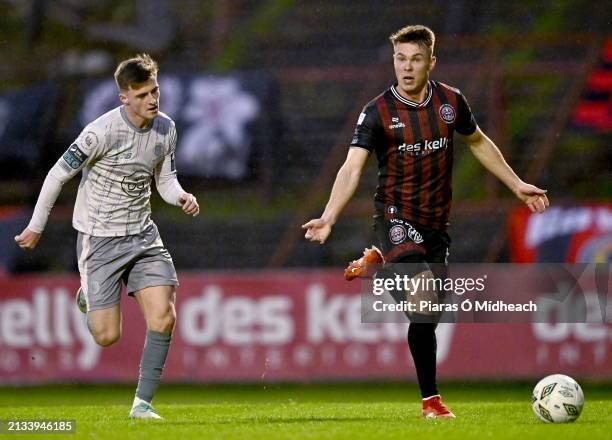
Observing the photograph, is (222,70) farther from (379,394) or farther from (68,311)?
(379,394)

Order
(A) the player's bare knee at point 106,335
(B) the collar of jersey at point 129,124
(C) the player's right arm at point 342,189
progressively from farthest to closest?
(A) the player's bare knee at point 106,335
(B) the collar of jersey at point 129,124
(C) the player's right arm at point 342,189

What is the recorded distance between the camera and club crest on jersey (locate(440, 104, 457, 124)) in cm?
602

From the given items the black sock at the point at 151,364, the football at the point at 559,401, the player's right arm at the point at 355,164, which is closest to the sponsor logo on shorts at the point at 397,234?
the player's right arm at the point at 355,164

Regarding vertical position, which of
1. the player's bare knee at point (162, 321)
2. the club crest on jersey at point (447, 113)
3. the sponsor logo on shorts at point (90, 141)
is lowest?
the player's bare knee at point (162, 321)

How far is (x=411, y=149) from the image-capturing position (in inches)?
235

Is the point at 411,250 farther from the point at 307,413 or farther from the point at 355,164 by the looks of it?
the point at 307,413

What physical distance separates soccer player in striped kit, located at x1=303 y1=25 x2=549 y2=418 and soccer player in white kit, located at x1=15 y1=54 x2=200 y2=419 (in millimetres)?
868

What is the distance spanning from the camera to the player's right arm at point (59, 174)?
5961 millimetres

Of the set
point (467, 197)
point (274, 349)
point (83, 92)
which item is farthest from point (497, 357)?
point (83, 92)

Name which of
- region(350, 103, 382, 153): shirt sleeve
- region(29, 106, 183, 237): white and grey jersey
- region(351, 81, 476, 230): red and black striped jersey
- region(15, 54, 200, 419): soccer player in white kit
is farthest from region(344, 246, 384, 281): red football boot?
region(29, 106, 183, 237): white and grey jersey

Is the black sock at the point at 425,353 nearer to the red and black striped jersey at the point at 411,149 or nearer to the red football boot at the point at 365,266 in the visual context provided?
the red football boot at the point at 365,266

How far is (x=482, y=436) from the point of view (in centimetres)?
503

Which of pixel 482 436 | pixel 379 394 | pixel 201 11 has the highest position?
pixel 201 11

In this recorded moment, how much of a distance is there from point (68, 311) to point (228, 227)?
8.07ft
